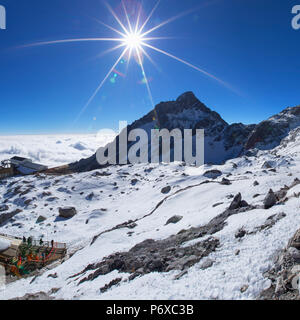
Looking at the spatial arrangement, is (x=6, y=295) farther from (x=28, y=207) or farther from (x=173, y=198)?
(x=28, y=207)

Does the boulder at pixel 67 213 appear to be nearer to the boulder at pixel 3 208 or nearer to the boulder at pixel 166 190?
the boulder at pixel 3 208

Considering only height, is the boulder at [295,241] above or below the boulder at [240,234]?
above

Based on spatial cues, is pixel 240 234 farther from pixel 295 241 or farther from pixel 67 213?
pixel 67 213

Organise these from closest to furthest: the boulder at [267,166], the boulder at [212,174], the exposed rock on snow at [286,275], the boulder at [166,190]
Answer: the exposed rock on snow at [286,275] → the boulder at [166,190] → the boulder at [212,174] → the boulder at [267,166]

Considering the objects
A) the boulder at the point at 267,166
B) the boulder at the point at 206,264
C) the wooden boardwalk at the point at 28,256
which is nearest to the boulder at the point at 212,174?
the boulder at the point at 267,166

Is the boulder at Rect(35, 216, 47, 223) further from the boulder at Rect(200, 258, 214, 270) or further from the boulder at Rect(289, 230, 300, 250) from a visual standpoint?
the boulder at Rect(289, 230, 300, 250)

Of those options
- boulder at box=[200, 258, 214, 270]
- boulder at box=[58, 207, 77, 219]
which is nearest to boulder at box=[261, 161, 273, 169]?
Answer: boulder at box=[200, 258, 214, 270]

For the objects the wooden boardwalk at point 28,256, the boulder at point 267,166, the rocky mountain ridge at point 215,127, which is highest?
the rocky mountain ridge at point 215,127

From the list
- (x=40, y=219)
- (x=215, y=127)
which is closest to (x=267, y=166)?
(x=40, y=219)

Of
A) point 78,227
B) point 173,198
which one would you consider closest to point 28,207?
point 78,227

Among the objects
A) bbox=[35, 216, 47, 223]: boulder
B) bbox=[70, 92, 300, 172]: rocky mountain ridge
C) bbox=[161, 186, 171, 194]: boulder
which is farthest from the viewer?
bbox=[70, 92, 300, 172]: rocky mountain ridge

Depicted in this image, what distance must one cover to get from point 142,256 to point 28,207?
37385 mm

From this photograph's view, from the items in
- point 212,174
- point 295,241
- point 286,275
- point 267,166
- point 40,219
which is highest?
point 267,166

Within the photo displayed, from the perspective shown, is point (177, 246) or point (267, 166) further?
point (267, 166)
